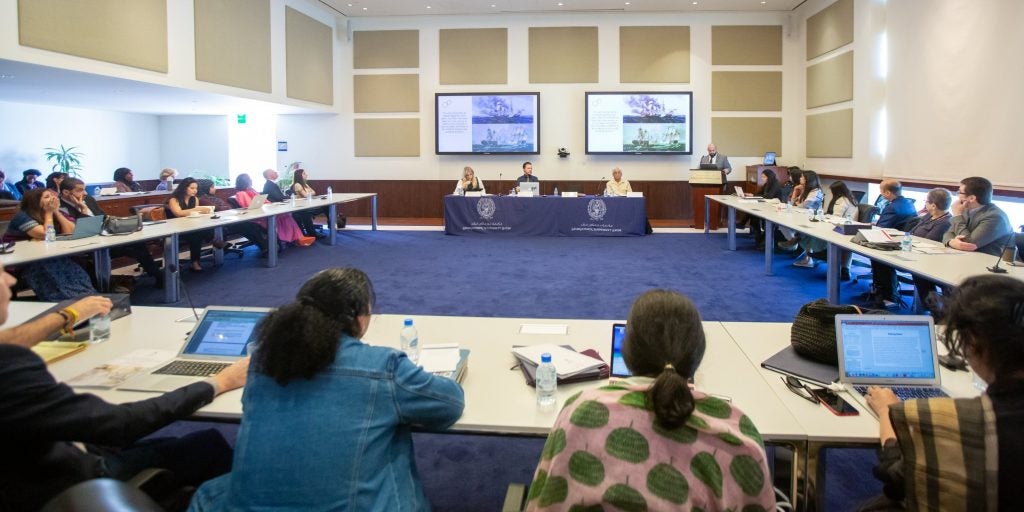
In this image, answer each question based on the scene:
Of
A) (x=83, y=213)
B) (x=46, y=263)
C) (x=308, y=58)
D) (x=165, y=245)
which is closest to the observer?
(x=46, y=263)

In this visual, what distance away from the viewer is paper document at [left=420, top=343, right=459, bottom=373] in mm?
2061

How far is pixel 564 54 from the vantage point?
12.0 metres

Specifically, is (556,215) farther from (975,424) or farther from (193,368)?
(975,424)

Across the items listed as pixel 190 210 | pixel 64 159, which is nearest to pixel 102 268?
pixel 190 210

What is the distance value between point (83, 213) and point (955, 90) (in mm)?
9398

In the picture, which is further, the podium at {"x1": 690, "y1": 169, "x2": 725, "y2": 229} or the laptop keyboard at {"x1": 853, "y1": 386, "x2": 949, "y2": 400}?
the podium at {"x1": 690, "y1": 169, "x2": 725, "y2": 229}

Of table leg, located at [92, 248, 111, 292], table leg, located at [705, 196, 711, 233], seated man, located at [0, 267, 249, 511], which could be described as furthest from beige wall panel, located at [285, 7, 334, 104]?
seated man, located at [0, 267, 249, 511]

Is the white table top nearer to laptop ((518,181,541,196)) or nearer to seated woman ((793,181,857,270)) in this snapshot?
seated woman ((793,181,857,270))

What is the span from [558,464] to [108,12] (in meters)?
7.94

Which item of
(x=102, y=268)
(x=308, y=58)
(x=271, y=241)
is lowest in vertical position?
(x=102, y=268)

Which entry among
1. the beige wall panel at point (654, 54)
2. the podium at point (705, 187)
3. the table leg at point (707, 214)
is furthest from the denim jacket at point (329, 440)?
the beige wall panel at point (654, 54)

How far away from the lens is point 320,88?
38.8 ft

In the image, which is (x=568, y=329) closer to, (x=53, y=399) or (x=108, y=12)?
(x=53, y=399)

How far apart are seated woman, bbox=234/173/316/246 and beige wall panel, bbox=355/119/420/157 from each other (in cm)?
389
